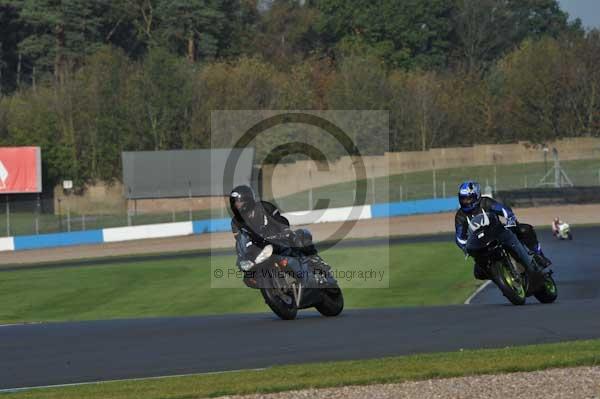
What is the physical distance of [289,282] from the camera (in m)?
14.7

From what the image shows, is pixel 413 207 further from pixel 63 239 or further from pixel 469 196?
pixel 469 196

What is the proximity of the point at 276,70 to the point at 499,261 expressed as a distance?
258ft

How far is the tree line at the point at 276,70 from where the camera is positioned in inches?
3004

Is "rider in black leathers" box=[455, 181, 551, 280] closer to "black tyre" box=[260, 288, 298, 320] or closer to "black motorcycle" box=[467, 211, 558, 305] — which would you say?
"black motorcycle" box=[467, 211, 558, 305]

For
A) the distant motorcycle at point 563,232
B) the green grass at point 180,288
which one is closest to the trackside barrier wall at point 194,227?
the green grass at point 180,288

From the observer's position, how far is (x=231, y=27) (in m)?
105

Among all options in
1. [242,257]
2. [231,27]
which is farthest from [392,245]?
[231,27]

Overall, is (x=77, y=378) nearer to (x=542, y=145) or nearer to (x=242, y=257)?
(x=242, y=257)

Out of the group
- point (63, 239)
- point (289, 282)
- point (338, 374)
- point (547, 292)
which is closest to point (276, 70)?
point (63, 239)

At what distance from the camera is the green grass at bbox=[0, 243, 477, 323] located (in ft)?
92.4

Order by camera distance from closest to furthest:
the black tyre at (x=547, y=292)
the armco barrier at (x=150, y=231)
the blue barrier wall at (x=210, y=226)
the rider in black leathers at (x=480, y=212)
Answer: the rider in black leathers at (x=480, y=212), the black tyre at (x=547, y=292), the armco barrier at (x=150, y=231), the blue barrier wall at (x=210, y=226)

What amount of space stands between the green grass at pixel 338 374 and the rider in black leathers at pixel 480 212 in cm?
417

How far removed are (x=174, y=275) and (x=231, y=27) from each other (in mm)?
71142

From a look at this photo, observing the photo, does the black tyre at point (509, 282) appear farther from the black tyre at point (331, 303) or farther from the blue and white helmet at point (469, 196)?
the black tyre at point (331, 303)
